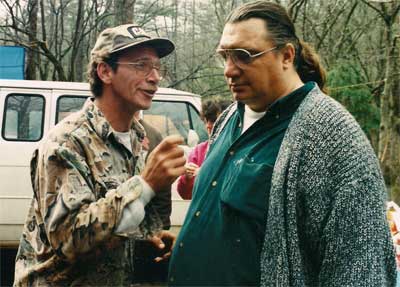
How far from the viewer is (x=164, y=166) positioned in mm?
1948

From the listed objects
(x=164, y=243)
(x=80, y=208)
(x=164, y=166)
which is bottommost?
(x=164, y=243)

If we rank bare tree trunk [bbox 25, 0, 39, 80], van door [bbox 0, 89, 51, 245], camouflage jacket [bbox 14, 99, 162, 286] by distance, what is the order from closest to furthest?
camouflage jacket [bbox 14, 99, 162, 286] → van door [bbox 0, 89, 51, 245] → bare tree trunk [bbox 25, 0, 39, 80]

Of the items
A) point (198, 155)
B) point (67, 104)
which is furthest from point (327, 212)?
point (67, 104)

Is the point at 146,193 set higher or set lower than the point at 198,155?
lower

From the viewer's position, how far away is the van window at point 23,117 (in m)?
6.03

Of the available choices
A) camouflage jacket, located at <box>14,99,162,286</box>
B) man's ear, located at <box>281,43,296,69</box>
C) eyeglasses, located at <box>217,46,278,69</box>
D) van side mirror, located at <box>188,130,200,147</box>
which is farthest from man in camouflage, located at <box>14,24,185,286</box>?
van side mirror, located at <box>188,130,200,147</box>

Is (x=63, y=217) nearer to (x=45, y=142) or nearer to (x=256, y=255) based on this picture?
(x=45, y=142)

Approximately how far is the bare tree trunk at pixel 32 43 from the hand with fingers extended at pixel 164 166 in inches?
315

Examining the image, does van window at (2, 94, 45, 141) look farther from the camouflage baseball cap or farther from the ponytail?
the ponytail

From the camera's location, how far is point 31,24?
10844 mm

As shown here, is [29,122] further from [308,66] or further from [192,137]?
[308,66]

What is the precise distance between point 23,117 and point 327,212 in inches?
190

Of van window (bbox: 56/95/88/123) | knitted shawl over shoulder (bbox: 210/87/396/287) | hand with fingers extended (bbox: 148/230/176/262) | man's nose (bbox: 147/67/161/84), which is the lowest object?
hand with fingers extended (bbox: 148/230/176/262)

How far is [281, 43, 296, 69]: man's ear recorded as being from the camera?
206 cm
